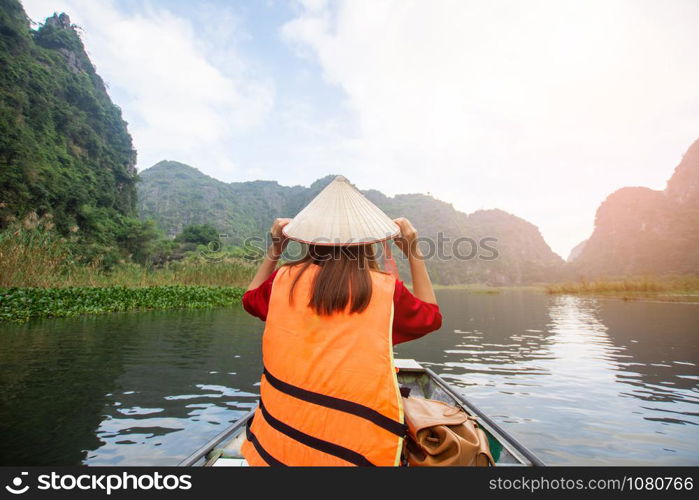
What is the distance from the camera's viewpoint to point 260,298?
1722mm

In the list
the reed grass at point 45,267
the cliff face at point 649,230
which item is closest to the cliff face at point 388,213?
the cliff face at point 649,230

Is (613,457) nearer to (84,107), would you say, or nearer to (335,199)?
(335,199)

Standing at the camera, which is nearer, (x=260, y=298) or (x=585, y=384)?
(x=260, y=298)

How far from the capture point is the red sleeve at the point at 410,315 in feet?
4.93

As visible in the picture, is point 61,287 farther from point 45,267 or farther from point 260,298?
point 260,298

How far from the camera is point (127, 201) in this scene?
121 ft

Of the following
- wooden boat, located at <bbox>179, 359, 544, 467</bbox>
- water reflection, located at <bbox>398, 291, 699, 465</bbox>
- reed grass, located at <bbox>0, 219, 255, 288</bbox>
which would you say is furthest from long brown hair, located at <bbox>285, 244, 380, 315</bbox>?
reed grass, located at <bbox>0, 219, 255, 288</bbox>

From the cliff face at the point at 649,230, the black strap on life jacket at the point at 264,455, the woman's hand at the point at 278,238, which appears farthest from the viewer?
the cliff face at the point at 649,230

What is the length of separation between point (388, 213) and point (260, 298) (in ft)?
346

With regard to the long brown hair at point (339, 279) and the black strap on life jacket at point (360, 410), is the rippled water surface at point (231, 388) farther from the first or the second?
the long brown hair at point (339, 279)

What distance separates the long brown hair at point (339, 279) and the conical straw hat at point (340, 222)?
0.20 feet

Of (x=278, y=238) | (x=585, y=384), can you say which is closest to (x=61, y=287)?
(x=278, y=238)

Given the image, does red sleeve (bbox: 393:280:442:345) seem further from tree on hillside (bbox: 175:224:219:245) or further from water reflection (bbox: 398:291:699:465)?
tree on hillside (bbox: 175:224:219:245)

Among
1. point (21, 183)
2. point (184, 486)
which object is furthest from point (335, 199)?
point (21, 183)
